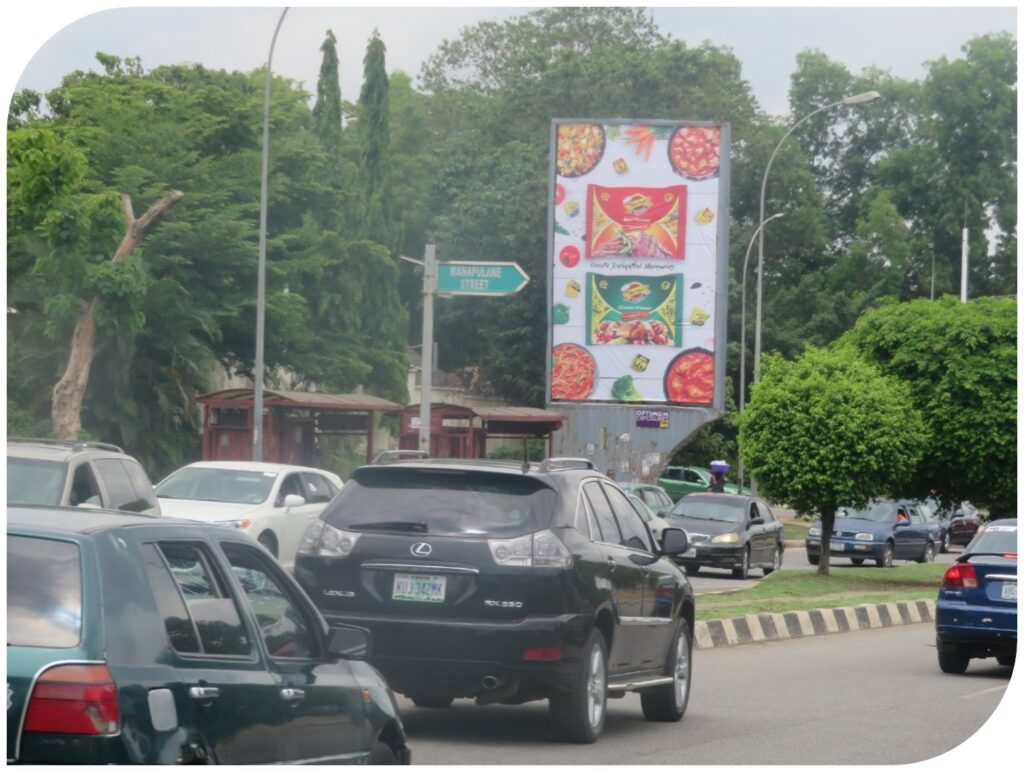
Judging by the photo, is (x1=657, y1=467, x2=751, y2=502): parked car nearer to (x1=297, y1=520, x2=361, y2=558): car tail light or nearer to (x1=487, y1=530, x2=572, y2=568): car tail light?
(x1=297, y1=520, x2=361, y2=558): car tail light

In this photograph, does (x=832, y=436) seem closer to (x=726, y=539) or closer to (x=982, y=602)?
(x=726, y=539)

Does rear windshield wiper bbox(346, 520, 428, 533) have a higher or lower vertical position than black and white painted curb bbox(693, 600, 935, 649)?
higher

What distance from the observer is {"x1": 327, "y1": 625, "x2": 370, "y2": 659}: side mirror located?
6.32 m

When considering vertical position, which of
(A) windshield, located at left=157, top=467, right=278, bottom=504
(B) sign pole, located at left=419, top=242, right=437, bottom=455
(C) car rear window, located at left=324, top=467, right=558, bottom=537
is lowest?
(A) windshield, located at left=157, top=467, right=278, bottom=504

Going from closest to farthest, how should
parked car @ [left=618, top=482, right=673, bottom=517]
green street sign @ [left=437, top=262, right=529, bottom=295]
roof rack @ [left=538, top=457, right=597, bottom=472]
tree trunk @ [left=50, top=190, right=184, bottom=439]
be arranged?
1. roof rack @ [left=538, top=457, right=597, bottom=472]
2. green street sign @ [left=437, top=262, right=529, bottom=295]
3. parked car @ [left=618, top=482, right=673, bottom=517]
4. tree trunk @ [left=50, top=190, right=184, bottom=439]

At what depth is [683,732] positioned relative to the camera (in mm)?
10586

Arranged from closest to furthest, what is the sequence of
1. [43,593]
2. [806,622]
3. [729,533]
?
[43,593] < [806,622] < [729,533]

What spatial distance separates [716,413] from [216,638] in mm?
36733

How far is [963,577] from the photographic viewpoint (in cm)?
1440

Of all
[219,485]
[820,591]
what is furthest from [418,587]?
[820,591]

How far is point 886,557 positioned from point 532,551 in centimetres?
2593

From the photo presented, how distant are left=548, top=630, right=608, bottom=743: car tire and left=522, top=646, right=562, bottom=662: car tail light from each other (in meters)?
0.22

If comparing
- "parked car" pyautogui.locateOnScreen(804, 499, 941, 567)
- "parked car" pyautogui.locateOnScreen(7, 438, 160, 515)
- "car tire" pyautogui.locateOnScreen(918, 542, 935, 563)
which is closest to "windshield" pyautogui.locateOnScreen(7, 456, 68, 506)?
"parked car" pyautogui.locateOnScreen(7, 438, 160, 515)

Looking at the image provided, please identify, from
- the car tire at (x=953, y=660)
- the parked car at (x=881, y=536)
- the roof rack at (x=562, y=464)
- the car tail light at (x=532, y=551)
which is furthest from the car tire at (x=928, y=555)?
the car tail light at (x=532, y=551)
